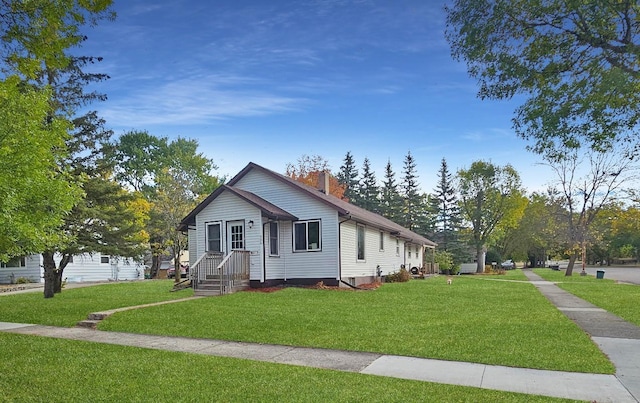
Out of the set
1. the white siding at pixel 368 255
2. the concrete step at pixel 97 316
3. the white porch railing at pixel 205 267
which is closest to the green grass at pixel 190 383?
the concrete step at pixel 97 316

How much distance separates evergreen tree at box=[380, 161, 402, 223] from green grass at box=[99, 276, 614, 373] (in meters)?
43.4

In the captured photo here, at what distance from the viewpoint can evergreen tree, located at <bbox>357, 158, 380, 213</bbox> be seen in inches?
2470

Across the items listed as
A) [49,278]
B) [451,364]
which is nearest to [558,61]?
[451,364]

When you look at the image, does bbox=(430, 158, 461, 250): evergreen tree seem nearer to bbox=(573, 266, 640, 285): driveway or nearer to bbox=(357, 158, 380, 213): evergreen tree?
bbox=(357, 158, 380, 213): evergreen tree

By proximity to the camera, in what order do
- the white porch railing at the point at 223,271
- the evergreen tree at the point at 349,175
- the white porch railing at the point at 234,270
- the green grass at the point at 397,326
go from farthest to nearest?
the evergreen tree at the point at 349,175 → the white porch railing at the point at 223,271 → the white porch railing at the point at 234,270 → the green grass at the point at 397,326

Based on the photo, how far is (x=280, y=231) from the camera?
2117 cm

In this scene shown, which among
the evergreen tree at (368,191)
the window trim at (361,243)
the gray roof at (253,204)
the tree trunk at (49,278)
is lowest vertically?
the tree trunk at (49,278)

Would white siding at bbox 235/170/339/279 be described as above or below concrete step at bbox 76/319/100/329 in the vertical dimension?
above

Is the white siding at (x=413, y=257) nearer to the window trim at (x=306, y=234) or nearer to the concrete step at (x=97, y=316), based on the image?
the window trim at (x=306, y=234)

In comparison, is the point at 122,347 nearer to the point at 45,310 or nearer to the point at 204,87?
the point at 45,310

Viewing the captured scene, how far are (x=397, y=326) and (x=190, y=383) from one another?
18.4 ft

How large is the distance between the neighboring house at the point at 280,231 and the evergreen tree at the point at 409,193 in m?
38.6

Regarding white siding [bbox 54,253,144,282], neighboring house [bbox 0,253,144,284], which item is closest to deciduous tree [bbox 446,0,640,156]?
neighboring house [bbox 0,253,144,284]

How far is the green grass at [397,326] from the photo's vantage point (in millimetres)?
7887
